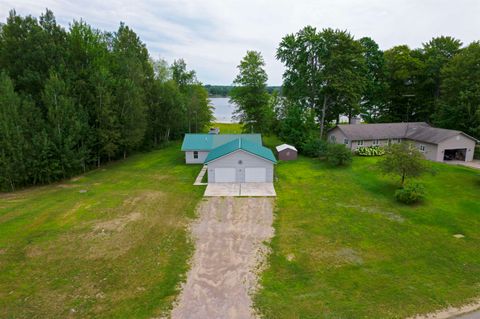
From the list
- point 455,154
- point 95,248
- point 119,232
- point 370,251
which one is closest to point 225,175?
point 119,232

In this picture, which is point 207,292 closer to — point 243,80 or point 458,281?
point 458,281

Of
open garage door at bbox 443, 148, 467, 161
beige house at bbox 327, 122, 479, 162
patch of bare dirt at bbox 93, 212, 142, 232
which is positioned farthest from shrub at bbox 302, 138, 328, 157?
patch of bare dirt at bbox 93, 212, 142, 232

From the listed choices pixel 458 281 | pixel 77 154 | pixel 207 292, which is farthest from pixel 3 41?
pixel 458 281

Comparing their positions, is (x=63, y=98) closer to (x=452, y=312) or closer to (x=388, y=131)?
(x=452, y=312)

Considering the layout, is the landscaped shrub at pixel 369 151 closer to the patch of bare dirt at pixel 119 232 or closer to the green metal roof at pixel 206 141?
the green metal roof at pixel 206 141

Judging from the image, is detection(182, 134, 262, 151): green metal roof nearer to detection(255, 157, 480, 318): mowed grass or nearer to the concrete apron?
the concrete apron

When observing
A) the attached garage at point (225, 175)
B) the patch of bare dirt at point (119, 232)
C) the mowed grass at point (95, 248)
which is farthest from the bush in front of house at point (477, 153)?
the patch of bare dirt at point (119, 232)
